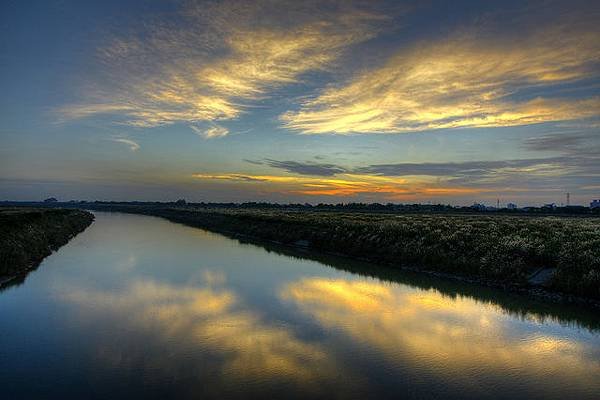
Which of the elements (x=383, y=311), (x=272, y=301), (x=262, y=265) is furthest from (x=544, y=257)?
(x=262, y=265)

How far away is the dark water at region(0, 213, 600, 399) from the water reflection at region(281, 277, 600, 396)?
0.19 feet

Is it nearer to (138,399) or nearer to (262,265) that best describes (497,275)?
(262,265)

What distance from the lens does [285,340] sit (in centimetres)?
1248

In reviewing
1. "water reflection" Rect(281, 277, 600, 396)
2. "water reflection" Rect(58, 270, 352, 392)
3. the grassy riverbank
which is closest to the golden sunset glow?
"water reflection" Rect(281, 277, 600, 396)

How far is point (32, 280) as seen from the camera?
21.7m

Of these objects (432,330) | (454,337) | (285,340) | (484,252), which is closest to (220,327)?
(285,340)

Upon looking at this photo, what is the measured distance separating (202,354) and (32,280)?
15634 mm

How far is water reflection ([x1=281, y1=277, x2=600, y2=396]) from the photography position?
33.9 ft

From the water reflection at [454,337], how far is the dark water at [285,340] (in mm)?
58

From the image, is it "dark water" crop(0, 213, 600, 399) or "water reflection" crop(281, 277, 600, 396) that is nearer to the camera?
"dark water" crop(0, 213, 600, 399)

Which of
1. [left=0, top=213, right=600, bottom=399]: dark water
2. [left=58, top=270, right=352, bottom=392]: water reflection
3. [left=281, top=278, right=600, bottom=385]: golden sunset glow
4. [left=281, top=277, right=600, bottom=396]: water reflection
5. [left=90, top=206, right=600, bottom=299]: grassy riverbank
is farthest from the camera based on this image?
[left=90, top=206, right=600, bottom=299]: grassy riverbank

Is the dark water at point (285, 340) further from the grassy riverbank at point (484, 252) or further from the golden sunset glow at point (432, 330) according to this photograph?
the grassy riverbank at point (484, 252)

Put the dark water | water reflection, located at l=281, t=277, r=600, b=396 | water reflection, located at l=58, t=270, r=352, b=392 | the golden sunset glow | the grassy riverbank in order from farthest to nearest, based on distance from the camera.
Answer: the grassy riverbank
the golden sunset glow
water reflection, located at l=281, t=277, r=600, b=396
water reflection, located at l=58, t=270, r=352, b=392
the dark water

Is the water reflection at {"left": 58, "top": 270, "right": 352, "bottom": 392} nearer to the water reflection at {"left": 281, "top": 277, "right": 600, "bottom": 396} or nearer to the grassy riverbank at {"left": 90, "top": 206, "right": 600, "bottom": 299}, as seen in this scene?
the water reflection at {"left": 281, "top": 277, "right": 600, "bottom": 396}
